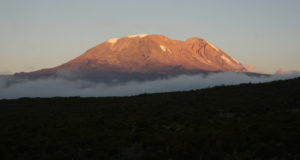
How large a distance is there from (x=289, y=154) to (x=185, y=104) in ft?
54.4

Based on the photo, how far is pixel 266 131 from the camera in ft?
55.2

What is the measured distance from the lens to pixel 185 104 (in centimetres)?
2991

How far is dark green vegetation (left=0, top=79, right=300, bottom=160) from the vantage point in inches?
576

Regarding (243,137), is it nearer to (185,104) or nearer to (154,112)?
(154,112)

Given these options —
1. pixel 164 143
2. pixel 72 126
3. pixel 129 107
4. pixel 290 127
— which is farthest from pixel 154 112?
pixel 290 127

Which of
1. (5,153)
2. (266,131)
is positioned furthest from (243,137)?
(5,153)

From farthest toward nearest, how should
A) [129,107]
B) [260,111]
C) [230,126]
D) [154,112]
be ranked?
[129,107], [154,112], [260,111], [230,126]

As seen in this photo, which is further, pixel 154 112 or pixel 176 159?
pixel 154 112

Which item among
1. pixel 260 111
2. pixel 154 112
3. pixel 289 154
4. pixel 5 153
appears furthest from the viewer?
pixel 154 112

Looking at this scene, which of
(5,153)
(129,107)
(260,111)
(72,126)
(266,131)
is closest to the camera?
(5,153)

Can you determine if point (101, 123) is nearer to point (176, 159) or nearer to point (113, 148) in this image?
point (113, 148)

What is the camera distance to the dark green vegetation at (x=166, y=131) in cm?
1463

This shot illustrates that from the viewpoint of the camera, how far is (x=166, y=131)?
1883 cm

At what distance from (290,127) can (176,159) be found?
7.72 metres
